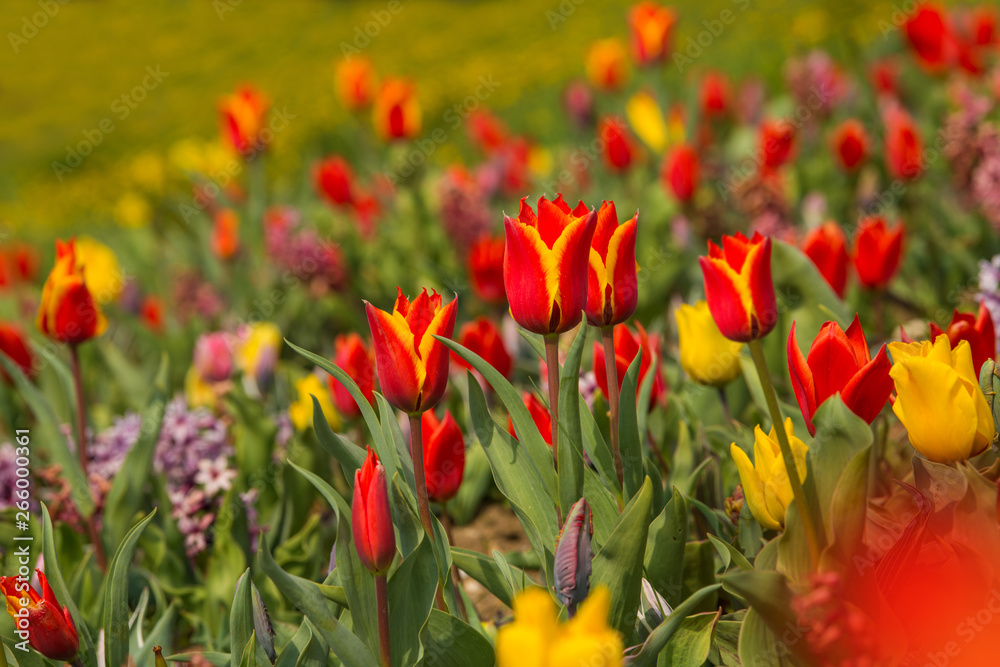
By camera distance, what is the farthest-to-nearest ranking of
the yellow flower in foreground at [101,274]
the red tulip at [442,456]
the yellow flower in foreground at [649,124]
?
the yellow flower in foreground at [649,124] → the yellow flower in foreground at [101,274] → the red tulip at [442,456]

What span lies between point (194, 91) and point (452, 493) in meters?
13.6

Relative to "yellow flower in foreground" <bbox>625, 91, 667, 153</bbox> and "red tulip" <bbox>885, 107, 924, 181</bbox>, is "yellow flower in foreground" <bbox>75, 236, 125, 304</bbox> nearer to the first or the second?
"yellow flower in foreground" <bbox>625, 91, 667, 153</bbox>

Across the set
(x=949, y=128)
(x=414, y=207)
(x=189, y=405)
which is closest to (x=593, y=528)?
(x=189, y=405)

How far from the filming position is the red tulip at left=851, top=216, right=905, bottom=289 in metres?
2.18

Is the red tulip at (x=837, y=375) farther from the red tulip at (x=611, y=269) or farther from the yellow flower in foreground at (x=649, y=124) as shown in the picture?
the yellow flower in foreground at (x=649, y=124)

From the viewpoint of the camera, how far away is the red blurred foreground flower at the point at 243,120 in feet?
13.8

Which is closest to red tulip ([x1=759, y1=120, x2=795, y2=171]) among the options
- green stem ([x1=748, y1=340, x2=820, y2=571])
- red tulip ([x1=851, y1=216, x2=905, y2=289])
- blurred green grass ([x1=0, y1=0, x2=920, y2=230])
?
red tulip ([x1=851, y1=216, x2=905, y2=289])

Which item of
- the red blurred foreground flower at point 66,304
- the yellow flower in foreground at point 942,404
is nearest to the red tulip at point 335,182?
the red blurred foreground flower at point 66,304

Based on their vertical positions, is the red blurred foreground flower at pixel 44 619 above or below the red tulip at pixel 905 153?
above

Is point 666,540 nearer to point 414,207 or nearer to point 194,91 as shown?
point 414,207

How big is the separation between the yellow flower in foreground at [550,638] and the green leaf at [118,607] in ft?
2.75

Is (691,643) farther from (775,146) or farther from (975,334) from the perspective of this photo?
(775,146)

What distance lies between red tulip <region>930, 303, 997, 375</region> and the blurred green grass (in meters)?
4.00

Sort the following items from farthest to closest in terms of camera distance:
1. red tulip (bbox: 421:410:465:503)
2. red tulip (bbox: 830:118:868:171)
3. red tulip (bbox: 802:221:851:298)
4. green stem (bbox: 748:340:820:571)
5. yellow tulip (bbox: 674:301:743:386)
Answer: red tulip (bbox: 830:118:868:171) → red tulip (bbox: 802:221:851:298) → yellow tulip (bbox: 674:301:743:386) → red tulip (bbox: 421:410:465:503) → green stem (bbox: 748:340:820:571)
